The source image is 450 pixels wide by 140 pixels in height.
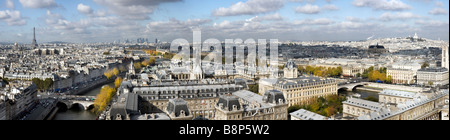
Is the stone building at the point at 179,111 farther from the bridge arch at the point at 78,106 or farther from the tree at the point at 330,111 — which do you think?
the bridge arch at the point at 78,106

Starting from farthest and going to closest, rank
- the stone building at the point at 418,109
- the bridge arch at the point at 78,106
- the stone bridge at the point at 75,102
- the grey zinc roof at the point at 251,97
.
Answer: the bridge arch at the point at 78,106, the stone bridge at the point at 75,102, the grey zinc roof at the point at 251,97, the stone building at the point at 418,109

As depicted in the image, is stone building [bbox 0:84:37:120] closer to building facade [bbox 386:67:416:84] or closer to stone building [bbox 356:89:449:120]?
stone building [bbox 356:89:449:120]

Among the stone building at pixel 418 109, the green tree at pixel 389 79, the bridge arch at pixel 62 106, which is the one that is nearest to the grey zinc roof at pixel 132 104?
the bridge arch at pixel 62 106

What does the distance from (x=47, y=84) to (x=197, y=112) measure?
63.7ft

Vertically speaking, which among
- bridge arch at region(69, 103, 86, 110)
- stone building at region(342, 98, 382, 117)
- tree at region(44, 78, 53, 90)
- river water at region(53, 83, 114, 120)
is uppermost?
tree at region(44, 78, 53, 90)

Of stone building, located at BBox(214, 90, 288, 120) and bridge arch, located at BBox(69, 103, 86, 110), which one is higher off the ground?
stone building, located at BBox(214, 90, 288, 120)

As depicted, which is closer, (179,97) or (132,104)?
(132,104)

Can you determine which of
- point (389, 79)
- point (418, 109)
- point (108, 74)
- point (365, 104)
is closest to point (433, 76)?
point (389, 79)

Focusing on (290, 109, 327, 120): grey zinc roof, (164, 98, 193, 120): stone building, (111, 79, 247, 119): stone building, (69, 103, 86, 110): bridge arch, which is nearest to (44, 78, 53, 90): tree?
(69, 103, 86, 110): bridge arch

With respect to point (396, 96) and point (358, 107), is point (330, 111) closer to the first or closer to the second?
point (358, 107)
